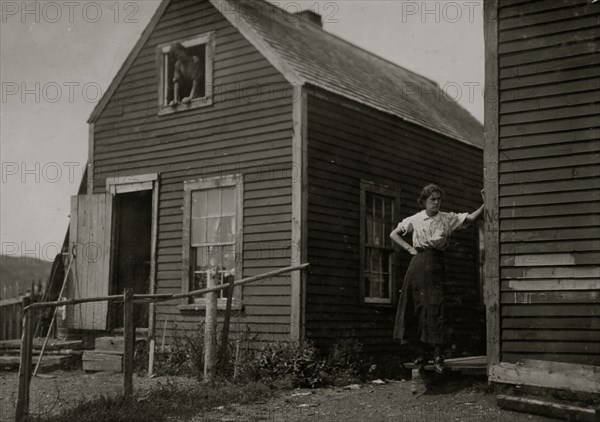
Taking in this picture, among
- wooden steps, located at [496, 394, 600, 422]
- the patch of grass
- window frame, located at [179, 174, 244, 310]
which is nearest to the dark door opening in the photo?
window frame, located at [179, 174, 244, 310]

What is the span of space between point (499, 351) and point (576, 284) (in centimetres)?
105

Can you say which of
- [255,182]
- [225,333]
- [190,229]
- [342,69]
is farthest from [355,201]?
[225,333]

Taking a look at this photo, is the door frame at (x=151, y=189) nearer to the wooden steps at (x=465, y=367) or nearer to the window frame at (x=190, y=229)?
the window frame at (x=190, y=229)

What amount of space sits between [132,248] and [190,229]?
183 centimetres

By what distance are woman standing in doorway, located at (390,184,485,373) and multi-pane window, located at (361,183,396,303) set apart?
4.39 metres

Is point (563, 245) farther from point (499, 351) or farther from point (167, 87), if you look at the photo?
point (167, 87)

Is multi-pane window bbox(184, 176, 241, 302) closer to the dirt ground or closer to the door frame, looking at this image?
the door frame

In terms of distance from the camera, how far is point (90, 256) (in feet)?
44.1

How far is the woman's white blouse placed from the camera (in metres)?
7.93

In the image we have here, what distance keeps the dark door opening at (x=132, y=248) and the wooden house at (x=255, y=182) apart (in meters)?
0.03

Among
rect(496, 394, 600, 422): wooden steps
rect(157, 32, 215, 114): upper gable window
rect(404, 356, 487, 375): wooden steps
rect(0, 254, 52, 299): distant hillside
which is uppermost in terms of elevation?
rect(157, 32, 215, 114): upper gable window

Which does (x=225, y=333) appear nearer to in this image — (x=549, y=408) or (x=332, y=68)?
(x=549, y=408)

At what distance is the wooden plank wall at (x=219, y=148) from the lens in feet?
37.8

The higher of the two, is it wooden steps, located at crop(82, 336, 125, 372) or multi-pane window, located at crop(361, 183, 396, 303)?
multi-pane window, located at crop(361, 183, 396, 303)
